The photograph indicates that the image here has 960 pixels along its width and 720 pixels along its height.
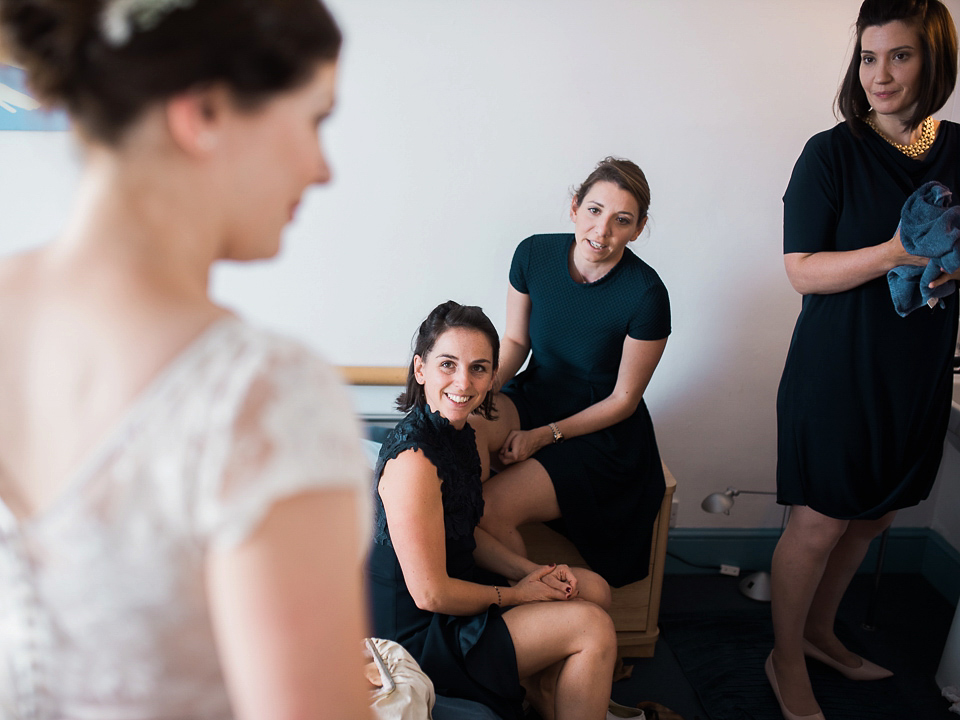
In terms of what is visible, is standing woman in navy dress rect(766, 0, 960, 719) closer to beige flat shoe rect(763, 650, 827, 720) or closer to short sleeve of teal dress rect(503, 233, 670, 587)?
beige flat shoe rect(763, 650, 827, 720)

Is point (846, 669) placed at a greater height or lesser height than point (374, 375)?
lesser

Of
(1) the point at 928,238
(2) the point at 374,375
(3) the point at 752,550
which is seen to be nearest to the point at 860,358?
(1) the point at 928,238

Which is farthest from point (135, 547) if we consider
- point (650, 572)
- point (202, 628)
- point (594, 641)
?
point (650, 572)

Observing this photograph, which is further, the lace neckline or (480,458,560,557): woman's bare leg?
(480,458,560,557): woman's bare leg

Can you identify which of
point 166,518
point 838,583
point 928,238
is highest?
point 928,238

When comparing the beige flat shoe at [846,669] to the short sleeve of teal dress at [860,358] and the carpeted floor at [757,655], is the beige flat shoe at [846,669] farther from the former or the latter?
the short sleeve of teal dress at [860,358]

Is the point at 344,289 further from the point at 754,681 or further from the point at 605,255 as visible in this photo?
the point at 754,681

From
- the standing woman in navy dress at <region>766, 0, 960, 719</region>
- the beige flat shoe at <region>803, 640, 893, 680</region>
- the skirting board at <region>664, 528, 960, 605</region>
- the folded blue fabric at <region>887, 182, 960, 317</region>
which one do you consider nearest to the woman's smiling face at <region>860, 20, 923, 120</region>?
the standing woman in navy dress at <region>766, 0, 960, 719</region>

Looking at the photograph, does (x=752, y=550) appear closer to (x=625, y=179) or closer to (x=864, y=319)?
(x=864, y=319)

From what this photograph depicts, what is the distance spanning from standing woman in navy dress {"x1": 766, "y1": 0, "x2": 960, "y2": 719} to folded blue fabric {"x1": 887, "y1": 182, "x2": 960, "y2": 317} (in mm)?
27

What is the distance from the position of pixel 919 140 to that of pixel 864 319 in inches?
14.9

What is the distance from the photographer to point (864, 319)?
1.60 metres

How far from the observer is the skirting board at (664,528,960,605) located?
8.12 feet

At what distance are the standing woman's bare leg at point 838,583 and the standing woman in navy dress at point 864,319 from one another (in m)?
0.09
